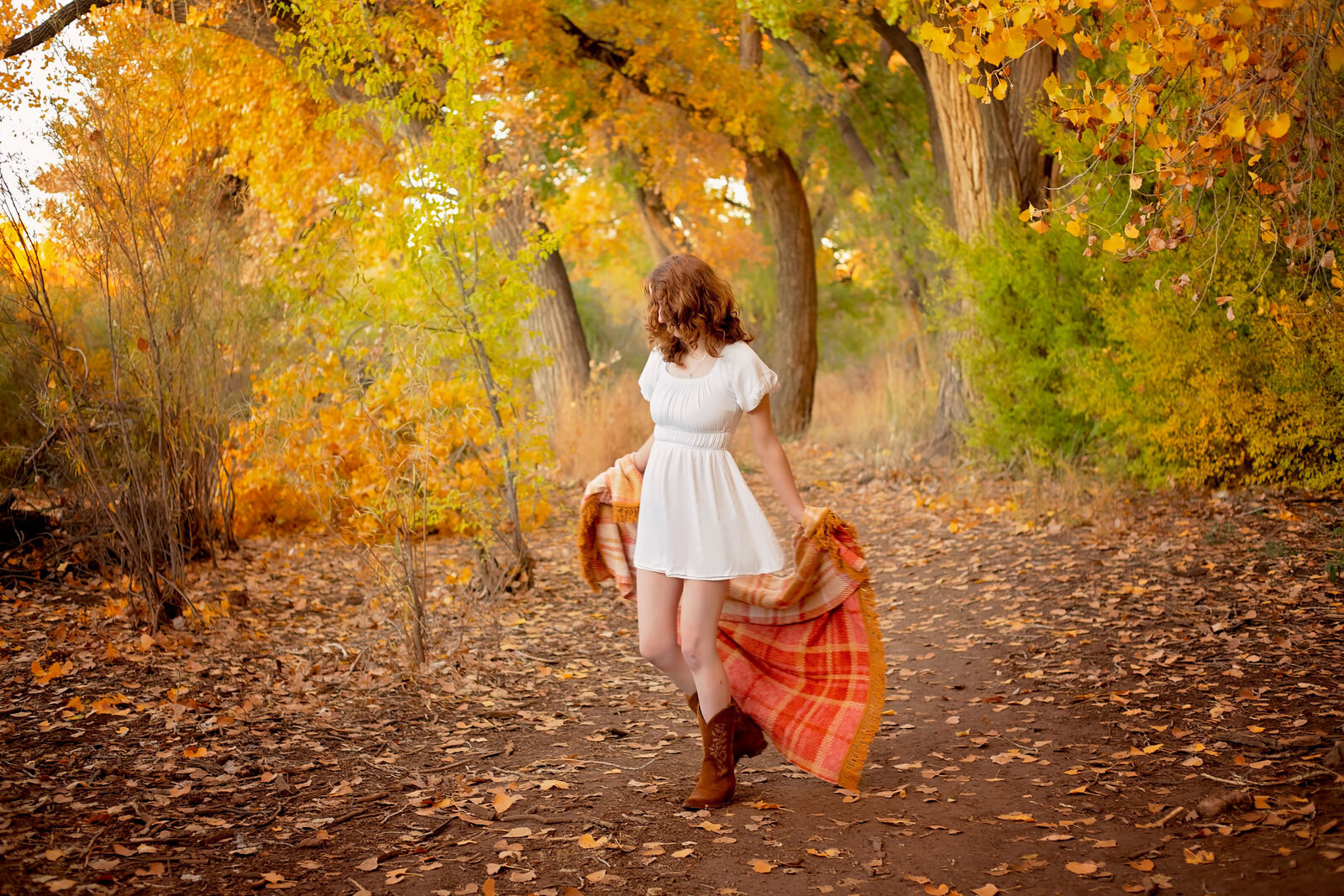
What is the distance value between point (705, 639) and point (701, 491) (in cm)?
51

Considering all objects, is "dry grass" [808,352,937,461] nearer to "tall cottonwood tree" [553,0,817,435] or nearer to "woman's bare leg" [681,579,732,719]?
"tall cottonwood tree" [553,0,817,435]

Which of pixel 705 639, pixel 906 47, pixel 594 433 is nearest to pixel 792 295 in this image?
pixel 906 47

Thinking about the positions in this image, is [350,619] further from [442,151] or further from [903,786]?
[903,786]

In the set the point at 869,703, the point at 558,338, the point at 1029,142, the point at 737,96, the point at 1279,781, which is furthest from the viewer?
the point at 737,96

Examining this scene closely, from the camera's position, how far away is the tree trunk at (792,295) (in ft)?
49.2

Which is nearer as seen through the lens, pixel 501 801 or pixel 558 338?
pixel 501 801

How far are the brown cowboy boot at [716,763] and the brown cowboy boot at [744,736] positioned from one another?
5 cm

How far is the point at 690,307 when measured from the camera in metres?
3.63

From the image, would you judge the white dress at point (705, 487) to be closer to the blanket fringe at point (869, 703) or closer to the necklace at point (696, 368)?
the necklace at point (696, 368)

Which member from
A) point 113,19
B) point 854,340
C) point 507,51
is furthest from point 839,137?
point 113,19

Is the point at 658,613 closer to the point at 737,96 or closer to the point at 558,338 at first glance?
the point at 558,338

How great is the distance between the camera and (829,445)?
13.9m

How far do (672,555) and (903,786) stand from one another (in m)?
1.25

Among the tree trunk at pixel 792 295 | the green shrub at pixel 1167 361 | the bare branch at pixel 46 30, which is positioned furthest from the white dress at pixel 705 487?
the tree trunk at pixel 792 295
